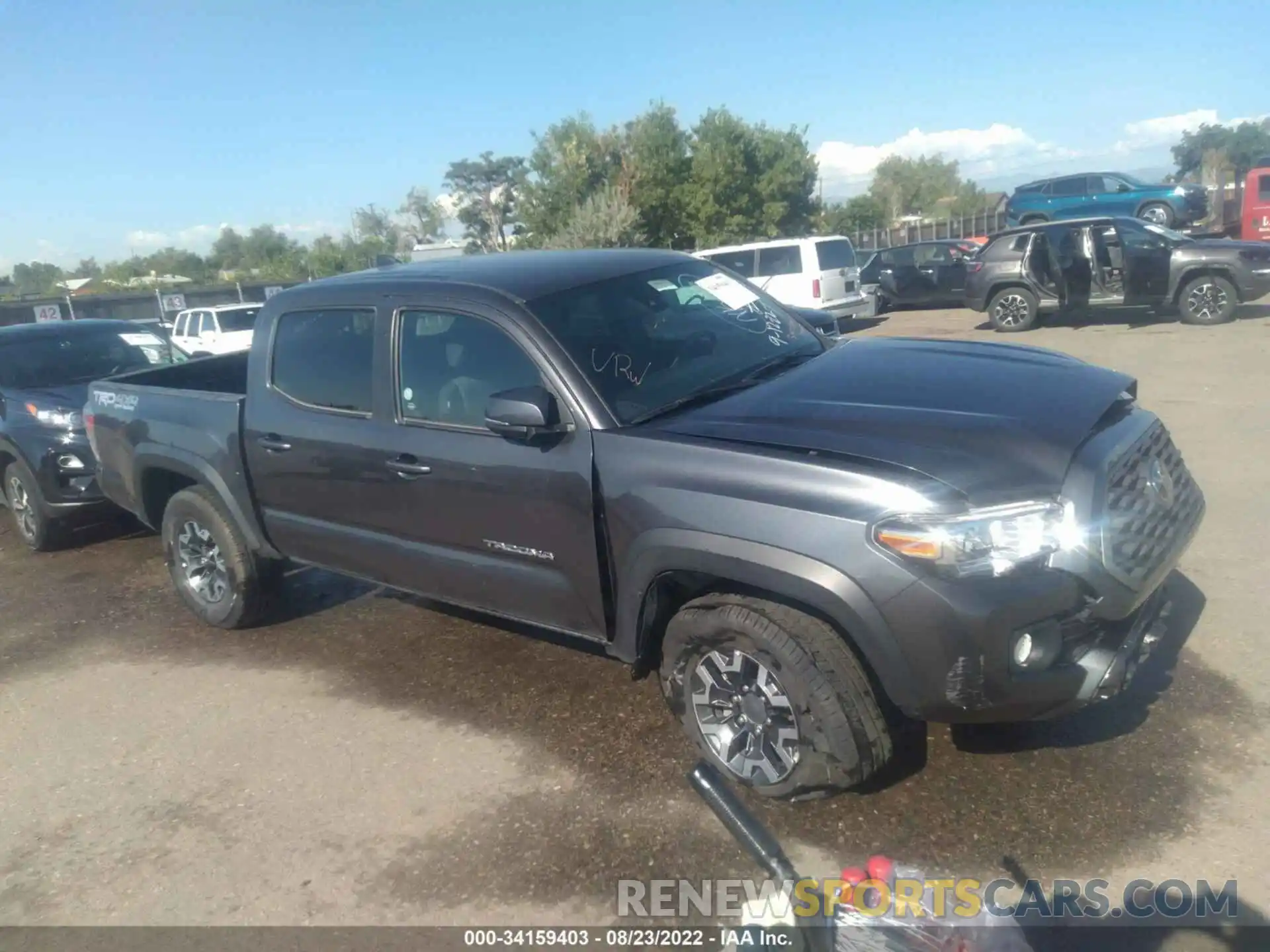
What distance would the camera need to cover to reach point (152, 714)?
16.0 ft

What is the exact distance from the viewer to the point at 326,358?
15.7 feet

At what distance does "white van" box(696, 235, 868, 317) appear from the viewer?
18.2 meters

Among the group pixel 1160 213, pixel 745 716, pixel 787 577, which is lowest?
pixel 745 716

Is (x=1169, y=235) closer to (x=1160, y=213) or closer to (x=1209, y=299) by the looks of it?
(x=1209, y=299)

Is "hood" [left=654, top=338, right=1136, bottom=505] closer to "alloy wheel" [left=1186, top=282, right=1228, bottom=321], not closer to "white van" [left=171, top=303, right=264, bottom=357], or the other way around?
"alloy wheel" [left=1186, top=282, right=1228, bottom=321]

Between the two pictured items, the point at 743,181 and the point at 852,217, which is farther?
the point at 852,217

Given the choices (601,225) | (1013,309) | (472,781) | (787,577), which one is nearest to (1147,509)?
(787,577)

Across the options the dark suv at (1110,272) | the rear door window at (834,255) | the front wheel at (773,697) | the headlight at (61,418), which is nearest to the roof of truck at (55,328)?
the headlight at (61,418)

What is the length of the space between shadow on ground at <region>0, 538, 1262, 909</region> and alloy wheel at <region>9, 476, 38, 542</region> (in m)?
3.90

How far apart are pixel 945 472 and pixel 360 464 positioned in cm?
264

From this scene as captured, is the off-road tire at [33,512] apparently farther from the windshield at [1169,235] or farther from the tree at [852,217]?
the tree at [852,217]

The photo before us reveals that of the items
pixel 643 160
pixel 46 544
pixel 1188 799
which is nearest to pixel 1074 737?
pixel 1188 799

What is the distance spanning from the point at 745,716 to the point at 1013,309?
13.5 metres

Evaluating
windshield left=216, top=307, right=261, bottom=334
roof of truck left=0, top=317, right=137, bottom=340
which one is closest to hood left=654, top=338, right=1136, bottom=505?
roof of truck left=0, top=317, right=137, bottom=340
